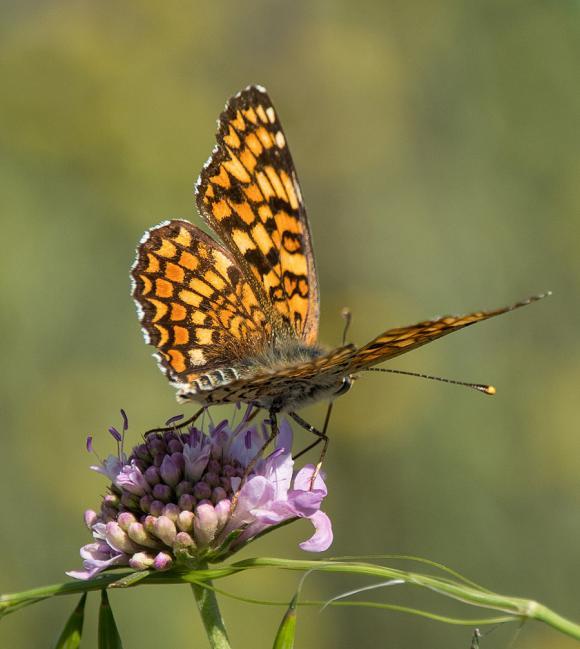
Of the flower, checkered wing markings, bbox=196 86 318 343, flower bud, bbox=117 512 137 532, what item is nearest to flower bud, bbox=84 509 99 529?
the flower

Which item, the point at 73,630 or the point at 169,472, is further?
the point at 169,472

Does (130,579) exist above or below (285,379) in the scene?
below

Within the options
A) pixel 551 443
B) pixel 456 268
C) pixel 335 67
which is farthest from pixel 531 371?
pixel 335 67

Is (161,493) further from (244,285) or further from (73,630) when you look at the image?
(244,285)

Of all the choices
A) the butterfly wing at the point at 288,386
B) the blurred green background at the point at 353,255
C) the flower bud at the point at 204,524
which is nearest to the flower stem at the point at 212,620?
the flower bud at the point at 204,524

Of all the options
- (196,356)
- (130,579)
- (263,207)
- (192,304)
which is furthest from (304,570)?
(263,207)

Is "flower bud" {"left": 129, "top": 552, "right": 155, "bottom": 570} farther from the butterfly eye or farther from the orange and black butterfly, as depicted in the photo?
the butterfly eye

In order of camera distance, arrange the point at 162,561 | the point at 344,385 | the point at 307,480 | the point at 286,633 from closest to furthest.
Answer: the point at 286,633 → the point at 162,561 → the point at 307,480 → the point at 344,385

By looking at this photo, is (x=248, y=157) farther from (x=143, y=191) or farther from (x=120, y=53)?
(x=120, y=53)
